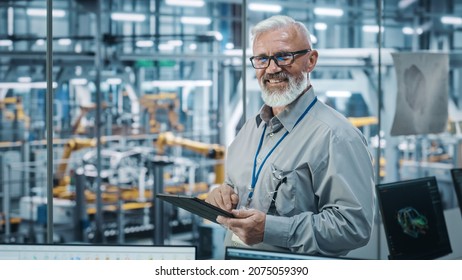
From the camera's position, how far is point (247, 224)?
1807mm

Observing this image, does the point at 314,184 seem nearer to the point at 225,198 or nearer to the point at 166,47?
the point at 225,198

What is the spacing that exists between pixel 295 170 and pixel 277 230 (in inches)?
7.3

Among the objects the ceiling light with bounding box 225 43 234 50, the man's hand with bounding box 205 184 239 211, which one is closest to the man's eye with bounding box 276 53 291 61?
the man's hand with bounding box 205 184 239 211

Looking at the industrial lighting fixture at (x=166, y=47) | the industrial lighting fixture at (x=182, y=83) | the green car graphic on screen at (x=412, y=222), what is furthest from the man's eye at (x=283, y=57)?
the industrial lighting fixture at (x=166, y=47)

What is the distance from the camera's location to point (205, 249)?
645cm

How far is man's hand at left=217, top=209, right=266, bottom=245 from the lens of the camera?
1.79 metres

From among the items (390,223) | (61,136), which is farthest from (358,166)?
(61,136)

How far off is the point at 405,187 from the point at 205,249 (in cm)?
429

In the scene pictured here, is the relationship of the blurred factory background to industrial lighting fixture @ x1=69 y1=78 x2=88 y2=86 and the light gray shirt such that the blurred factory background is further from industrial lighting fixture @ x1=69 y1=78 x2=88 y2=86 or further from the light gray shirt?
the light gray shirt

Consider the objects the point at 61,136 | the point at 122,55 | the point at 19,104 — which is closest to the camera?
the point at 122,55

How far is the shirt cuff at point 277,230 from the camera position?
1.85 metres

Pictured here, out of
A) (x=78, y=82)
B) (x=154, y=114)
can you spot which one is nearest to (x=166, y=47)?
(x=154, y=114)

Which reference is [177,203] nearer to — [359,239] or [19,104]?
[359,239]

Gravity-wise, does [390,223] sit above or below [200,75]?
below
